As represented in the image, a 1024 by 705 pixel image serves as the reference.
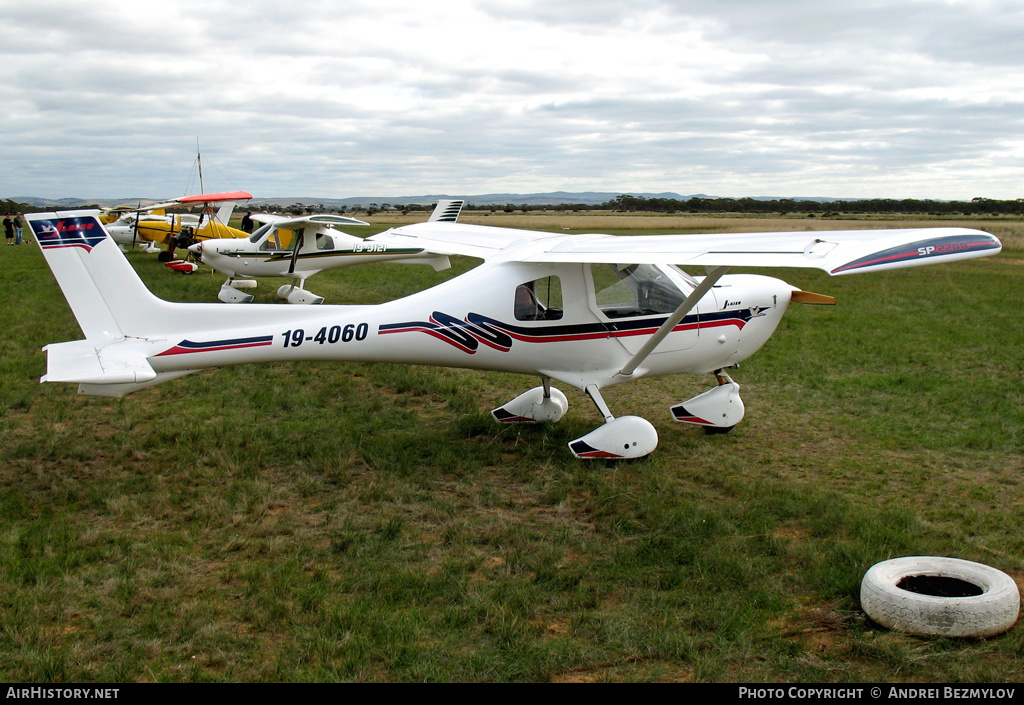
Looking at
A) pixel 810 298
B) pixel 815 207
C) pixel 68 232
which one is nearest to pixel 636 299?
pixel 810 298

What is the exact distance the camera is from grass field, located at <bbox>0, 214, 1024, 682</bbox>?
3539mm

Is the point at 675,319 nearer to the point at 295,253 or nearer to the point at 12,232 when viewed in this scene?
the point at 295,253

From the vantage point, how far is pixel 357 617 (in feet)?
12.6

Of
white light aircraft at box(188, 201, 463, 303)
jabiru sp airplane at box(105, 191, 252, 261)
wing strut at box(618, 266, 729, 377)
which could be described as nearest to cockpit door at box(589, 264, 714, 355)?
wing strut at box(618, 266, 729, 377)

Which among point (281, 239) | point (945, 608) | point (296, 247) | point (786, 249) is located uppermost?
point (786, 249)

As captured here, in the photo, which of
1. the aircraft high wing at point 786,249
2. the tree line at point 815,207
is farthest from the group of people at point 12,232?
the aircraft high wing at point 786,249

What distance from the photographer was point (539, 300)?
6.45 m

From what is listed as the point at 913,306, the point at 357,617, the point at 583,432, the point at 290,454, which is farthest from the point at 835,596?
the point at 913,306

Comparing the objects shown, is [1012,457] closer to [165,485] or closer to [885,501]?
[885,501]

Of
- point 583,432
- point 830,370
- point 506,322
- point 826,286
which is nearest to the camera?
point 506,322

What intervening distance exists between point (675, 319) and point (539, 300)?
3.96 feet

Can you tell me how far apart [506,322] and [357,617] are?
3122 mm

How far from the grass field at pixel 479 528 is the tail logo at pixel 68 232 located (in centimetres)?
190

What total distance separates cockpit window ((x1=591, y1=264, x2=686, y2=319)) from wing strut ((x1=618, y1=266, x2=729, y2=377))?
0.49 feet
